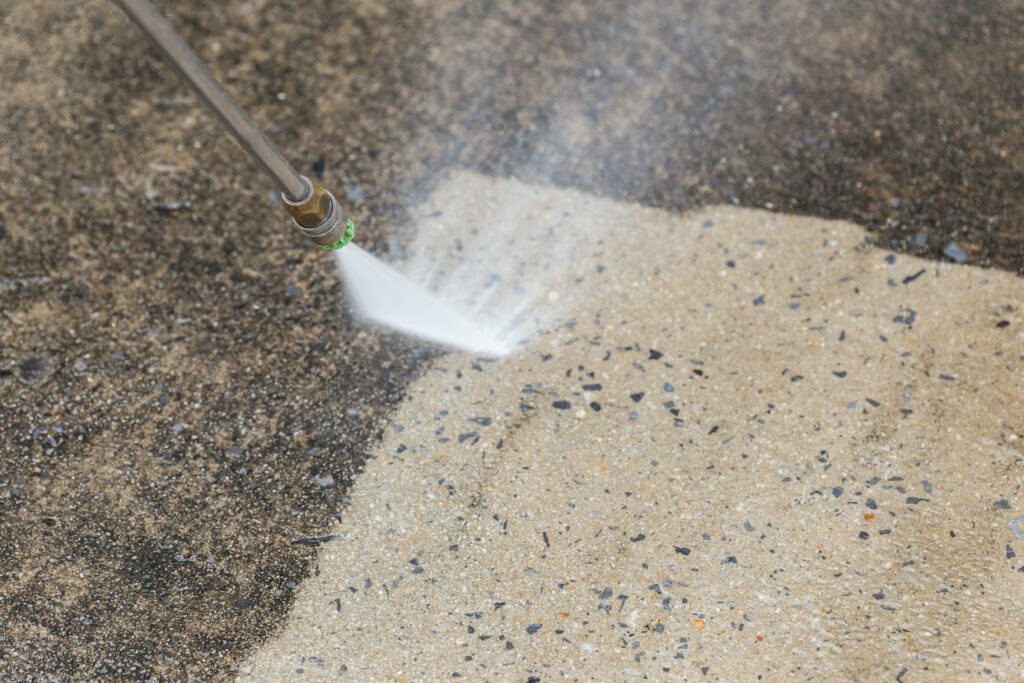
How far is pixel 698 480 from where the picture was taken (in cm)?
240

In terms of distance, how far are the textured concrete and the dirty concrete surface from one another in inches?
7.6

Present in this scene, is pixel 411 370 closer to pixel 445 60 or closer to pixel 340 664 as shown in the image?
pixel 340 664

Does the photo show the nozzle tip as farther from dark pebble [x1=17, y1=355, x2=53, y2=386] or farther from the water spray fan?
dark pebble [x1=17, y1=355, x2=53, y2=386]

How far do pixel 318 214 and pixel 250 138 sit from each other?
0.28m

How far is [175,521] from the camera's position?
7.79 ft

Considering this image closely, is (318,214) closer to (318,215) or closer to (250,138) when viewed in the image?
(318,215)

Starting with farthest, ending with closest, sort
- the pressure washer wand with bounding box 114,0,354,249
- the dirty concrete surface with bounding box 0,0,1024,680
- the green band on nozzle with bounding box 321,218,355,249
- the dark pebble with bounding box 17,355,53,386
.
Result: the dark pebble with bounding box 17,355,53,386 < the dirty concrete surface with bounding box 0,0,1024,680 < the green band on nozzle with bounding box 321,218,355,249 < the pressure washer wand with bounding box 114,0,354,249

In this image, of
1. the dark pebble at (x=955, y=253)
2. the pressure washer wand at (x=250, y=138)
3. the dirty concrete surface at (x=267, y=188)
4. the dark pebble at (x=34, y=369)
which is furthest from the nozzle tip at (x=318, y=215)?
the dark pebble at (x=955, y=253)

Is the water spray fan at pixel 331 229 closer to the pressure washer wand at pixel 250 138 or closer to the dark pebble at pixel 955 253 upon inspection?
the pressure washer wand at pixel 250 138

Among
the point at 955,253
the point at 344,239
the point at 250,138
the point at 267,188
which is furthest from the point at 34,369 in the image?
the point at 955,253

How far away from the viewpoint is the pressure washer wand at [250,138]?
1.52m

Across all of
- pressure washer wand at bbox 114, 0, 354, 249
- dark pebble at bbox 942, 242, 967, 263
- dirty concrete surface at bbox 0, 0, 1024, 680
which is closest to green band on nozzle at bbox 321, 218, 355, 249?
pressure washer wand at bbox 114, 0, 354, 249

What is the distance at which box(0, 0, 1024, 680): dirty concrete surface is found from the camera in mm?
2344

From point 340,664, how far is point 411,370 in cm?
104
